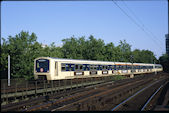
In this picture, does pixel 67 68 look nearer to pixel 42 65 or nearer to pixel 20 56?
pixel 42 65

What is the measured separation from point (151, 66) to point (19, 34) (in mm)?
42905

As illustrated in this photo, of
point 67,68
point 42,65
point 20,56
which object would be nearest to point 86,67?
point 67,68

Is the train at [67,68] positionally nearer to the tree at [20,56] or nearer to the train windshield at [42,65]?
the train windshield at [42,65]

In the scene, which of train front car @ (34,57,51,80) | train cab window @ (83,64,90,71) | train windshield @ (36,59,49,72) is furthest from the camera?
train cab window @ (83,64,90,71)

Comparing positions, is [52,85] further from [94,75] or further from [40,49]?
[40,49]

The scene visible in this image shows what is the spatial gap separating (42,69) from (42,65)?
0.47 metres

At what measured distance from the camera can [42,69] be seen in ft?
70.5

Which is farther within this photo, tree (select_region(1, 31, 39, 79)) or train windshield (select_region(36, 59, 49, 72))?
tree (select_region(1, 31, 39, 79))

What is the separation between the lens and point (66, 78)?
2264cm

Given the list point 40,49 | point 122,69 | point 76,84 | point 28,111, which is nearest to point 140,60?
point 122,69

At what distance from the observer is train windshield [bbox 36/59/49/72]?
69.0 feet

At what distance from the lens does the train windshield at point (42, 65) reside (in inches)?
828


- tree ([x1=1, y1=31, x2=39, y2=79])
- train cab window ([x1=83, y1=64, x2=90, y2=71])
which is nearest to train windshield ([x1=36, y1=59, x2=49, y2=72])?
train cab window ([x1=83, y1=64, x2=90, y2=71])

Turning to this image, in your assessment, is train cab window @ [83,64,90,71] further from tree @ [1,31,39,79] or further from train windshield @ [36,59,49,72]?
tree @ [1,31,39,79]
